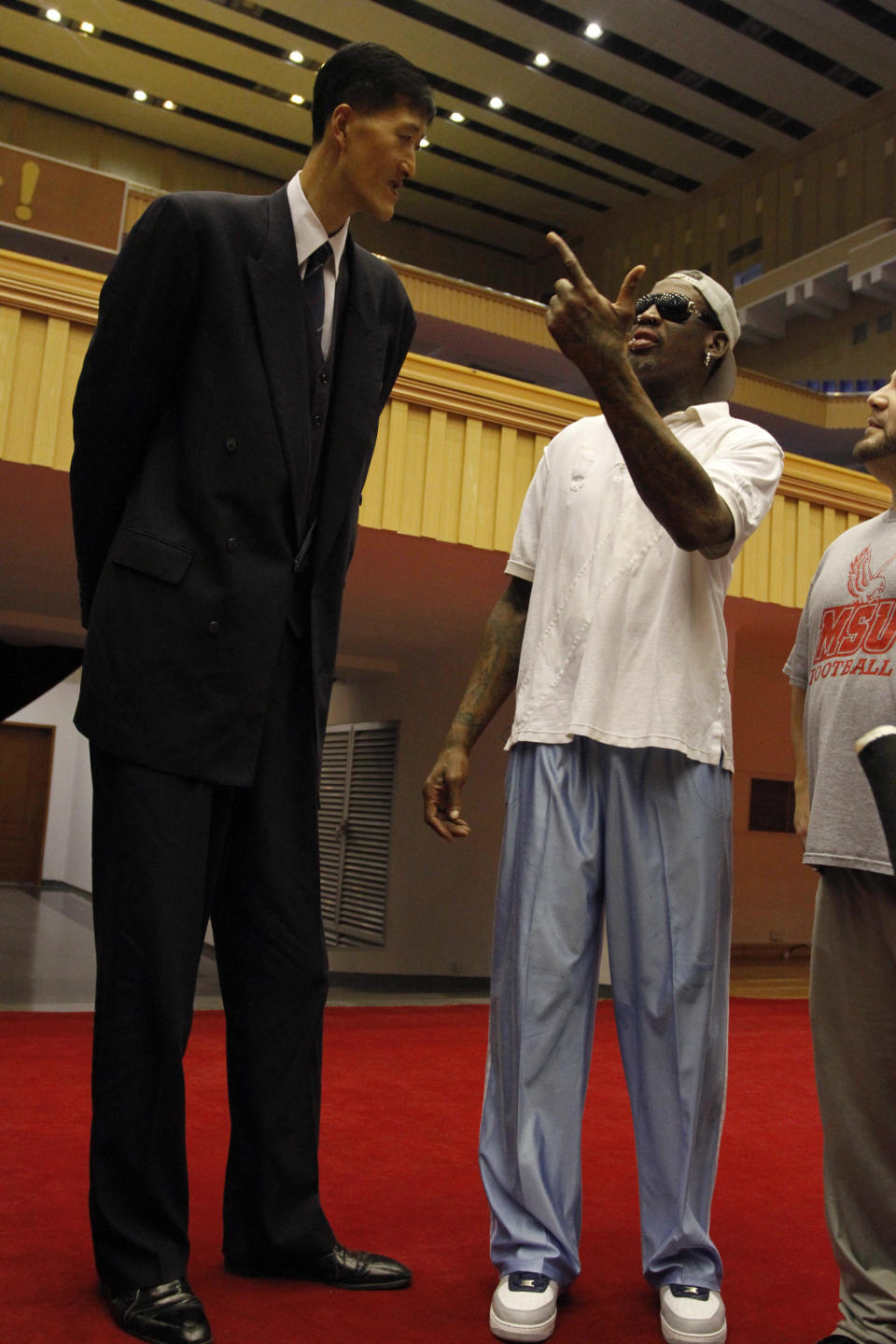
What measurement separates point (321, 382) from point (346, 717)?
646 cm

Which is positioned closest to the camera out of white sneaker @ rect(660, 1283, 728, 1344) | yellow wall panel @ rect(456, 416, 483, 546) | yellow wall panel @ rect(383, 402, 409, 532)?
white sneaker @ rect(660, 1283, 728, 1344)

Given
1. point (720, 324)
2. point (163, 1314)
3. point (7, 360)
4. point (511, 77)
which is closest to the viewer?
point (163, 1314)

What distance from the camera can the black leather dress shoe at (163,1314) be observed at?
Answer: 125 centimetres

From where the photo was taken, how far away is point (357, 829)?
24.8 feet

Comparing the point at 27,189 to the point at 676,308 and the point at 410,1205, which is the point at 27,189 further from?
the point at 410,1205

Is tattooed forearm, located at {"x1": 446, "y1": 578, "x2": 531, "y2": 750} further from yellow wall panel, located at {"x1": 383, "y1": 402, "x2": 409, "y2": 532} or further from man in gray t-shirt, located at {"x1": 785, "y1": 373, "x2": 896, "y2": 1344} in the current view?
yellow wall panel, located at {"x1": 383, "y1": 402, "x2": 409, "y2": 532}

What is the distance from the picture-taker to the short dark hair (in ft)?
4.74

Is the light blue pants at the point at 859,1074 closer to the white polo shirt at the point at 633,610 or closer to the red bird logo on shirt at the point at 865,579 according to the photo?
the white polo shirt at the point at 633,610

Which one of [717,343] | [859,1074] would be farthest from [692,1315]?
[717,343]

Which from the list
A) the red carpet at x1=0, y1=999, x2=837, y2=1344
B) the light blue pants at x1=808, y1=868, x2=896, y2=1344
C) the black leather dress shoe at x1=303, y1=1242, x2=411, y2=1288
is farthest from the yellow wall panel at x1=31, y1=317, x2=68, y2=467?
the light blue pants at x1=808, y1=868, x2=896, y2=1344

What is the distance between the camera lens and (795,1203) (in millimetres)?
2043

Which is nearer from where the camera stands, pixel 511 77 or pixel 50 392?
pixel 50 392

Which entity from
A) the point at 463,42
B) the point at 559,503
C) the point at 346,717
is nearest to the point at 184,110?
the point at 463,42

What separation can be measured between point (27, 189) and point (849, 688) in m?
9.34
